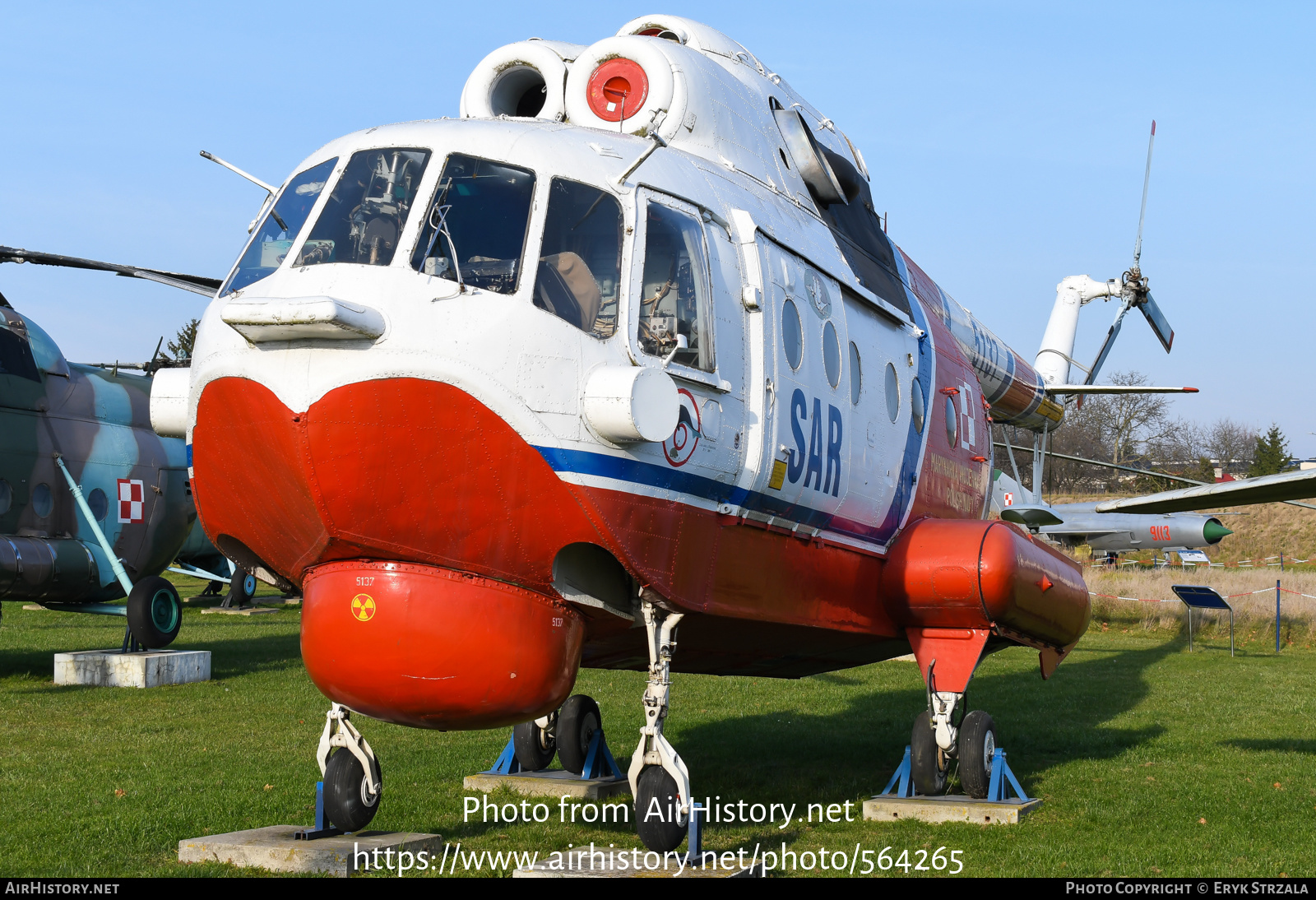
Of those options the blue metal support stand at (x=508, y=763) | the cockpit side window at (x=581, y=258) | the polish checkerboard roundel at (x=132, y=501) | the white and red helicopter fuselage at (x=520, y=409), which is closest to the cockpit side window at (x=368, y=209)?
the white and red helicopter fuselage at (x=520, y=409)

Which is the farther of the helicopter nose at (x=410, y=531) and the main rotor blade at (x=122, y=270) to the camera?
the main rotor blade at (x=122, y=270)

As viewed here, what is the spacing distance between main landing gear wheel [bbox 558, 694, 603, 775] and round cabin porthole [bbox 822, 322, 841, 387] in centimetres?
351

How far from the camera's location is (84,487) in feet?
53.0

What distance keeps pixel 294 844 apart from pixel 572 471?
2840 millimetres

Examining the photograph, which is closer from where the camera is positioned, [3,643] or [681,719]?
[681,719]

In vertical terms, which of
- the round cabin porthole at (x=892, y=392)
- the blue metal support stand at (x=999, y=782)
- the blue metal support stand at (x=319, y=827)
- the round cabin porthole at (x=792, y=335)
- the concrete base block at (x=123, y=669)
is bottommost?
the concrete base block at (x=123, y=669)

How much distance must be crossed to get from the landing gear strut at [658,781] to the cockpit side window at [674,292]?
160 centimetres

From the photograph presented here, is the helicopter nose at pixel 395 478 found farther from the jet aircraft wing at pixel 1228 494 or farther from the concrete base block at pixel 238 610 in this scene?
the concrete base block at pixel 238 610

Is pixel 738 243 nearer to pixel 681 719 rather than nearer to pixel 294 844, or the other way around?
pixel 294 844

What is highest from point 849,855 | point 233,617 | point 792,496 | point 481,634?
point 792,496

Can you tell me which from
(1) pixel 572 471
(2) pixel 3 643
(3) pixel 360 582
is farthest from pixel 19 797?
(2) pixel 3 643

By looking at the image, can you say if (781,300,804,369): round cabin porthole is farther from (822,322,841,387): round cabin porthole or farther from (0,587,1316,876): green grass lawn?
(0,587,1316,876): green grass lawn

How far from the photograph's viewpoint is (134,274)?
13.6m

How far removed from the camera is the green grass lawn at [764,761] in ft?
25.3
